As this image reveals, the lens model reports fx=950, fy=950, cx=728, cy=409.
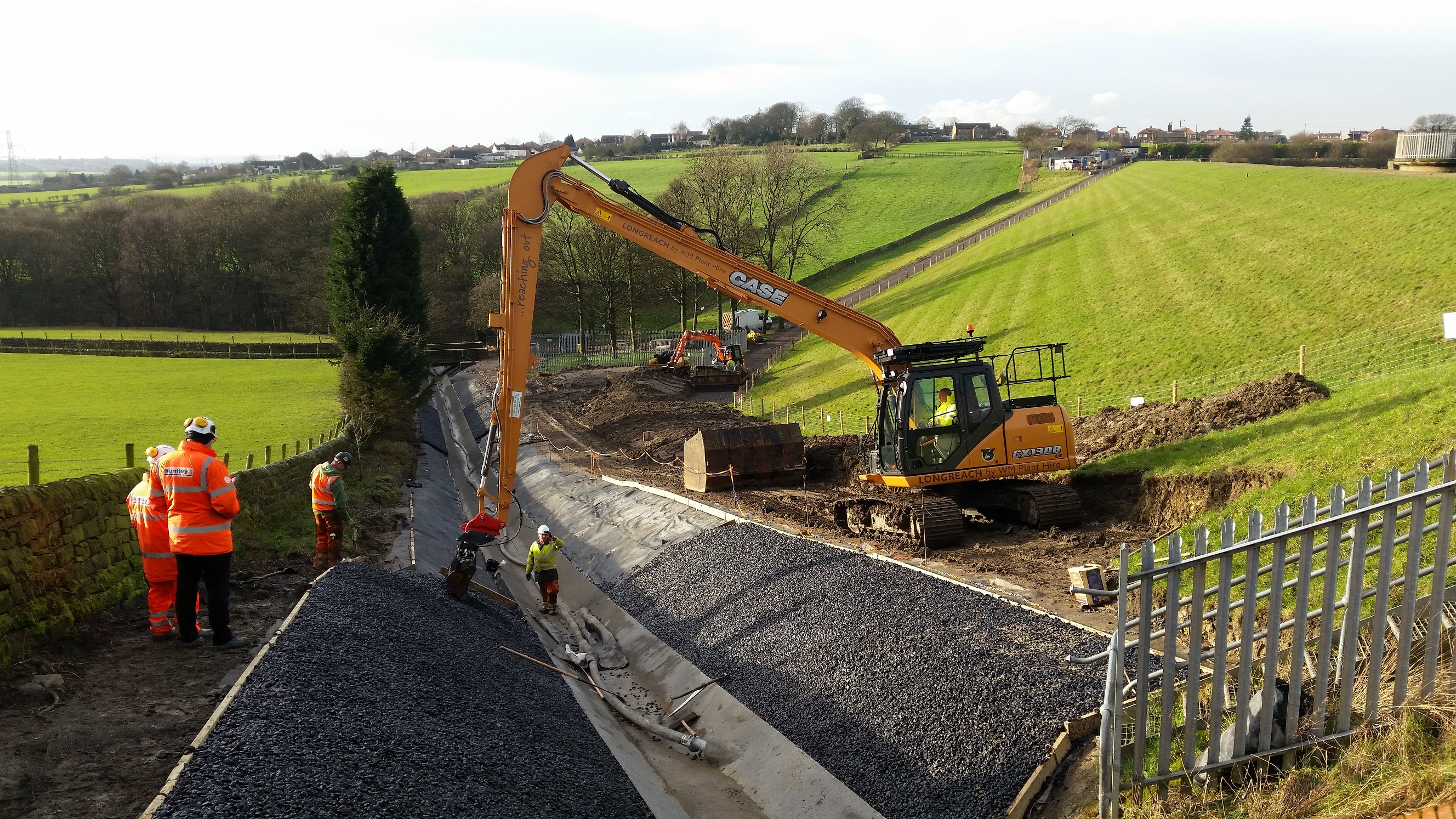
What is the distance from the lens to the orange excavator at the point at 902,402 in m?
14.8

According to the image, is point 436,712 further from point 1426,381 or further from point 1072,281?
point 1072,281

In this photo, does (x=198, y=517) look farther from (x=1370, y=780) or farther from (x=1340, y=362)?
(x=1340, y=362)

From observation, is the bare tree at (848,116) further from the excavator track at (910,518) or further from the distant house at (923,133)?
the excavator track at (910,518)

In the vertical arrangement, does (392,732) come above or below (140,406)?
above

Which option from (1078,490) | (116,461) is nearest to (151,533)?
(1078,490)

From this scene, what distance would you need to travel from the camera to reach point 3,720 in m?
7.25

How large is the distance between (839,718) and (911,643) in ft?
3.91

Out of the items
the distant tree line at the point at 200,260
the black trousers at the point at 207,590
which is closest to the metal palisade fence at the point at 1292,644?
the black trousers at the point at 207,590

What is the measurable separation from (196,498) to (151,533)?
81 centimetres

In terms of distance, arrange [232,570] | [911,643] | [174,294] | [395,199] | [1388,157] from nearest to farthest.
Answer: [911,643], [232,570], [395,199], [1388,157], [174,294]

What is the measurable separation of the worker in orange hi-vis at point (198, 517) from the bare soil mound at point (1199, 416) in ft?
47.7

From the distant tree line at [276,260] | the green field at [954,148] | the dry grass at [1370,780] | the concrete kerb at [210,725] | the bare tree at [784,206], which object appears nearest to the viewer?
the dry grass at [1370,780]

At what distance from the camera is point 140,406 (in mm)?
A: 36938

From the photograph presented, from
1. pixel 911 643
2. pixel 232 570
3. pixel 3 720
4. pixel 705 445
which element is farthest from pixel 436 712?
pixel 705 445
